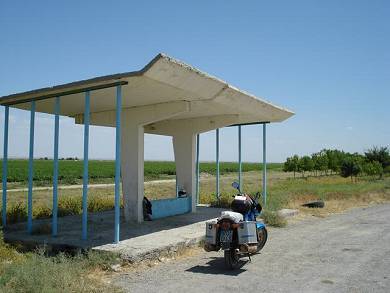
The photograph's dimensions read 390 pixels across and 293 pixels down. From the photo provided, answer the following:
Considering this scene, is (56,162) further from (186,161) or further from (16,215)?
(186,161)

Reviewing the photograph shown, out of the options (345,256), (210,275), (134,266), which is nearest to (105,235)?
(134,266)

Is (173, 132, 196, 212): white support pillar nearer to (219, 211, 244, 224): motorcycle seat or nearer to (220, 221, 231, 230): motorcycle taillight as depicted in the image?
(219, 211, 244, 224): motorcycle seat

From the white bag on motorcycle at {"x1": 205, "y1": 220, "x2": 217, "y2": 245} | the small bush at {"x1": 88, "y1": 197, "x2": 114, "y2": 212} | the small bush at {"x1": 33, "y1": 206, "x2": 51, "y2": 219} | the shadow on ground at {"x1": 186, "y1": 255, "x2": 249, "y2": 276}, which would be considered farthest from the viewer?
the small bush at {"x1": 88, "y1": 197, "x2": 114, "y2": 212}

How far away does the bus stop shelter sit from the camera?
889 centimetres

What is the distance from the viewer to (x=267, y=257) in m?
8.75

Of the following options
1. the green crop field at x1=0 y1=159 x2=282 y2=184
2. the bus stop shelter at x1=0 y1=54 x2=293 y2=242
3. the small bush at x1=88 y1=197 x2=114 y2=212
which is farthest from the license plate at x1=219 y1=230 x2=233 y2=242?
the green crop field at x1=0 y1=159 x2=282 y2=184

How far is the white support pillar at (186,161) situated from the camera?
14.8 meters

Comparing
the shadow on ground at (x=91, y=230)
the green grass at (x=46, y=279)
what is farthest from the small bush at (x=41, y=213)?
the green grass at (x=46, y=279)

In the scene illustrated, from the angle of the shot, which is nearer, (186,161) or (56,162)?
(56,162)

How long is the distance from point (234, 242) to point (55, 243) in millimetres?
3797

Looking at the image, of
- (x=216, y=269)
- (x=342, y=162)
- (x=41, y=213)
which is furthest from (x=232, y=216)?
(x=342, y=162)

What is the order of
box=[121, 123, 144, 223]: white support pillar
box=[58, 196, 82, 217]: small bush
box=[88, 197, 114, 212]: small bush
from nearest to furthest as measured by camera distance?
box=[121, 123, 144, 223]: white support pillar < box=[58, 196, 82, 217]: small bush < box=[88, 197, 114, 212]: small bush

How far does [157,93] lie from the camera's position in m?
10.1

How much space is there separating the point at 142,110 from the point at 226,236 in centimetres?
514
